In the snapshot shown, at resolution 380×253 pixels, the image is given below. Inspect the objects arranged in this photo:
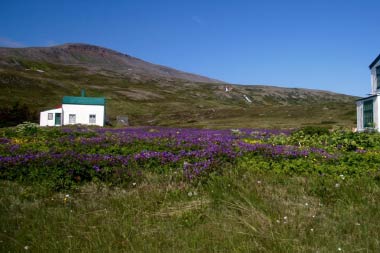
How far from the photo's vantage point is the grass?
4078 millimetres

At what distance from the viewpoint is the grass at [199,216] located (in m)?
4.08

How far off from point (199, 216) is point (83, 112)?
56250 mm

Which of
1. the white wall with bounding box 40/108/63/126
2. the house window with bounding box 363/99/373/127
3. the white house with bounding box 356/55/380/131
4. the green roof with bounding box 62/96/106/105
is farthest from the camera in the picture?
the white wall with bounding box 40/108/63/126

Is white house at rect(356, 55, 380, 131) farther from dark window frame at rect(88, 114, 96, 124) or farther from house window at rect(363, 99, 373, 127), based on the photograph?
dark window frame at rect(88, 114, 96, 124)

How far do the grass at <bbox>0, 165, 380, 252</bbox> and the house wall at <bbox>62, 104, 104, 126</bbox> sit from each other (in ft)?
173

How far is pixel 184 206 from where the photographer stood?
208 inches

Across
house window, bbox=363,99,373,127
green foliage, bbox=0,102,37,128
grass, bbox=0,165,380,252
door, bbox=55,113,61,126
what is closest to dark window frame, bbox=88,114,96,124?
door, bbox=55,113,61,126

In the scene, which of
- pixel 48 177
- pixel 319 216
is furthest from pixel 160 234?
pixel 48 177

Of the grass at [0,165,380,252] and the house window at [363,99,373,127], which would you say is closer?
the grass at [0,165,380,252]

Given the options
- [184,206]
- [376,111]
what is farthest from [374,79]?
[184,206]

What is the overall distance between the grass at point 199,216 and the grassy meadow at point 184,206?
0.02 meters

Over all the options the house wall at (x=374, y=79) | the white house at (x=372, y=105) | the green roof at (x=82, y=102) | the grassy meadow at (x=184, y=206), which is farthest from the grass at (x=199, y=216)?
the green roof at (x=82, y=102)

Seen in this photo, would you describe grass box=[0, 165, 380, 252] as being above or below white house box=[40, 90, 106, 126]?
below

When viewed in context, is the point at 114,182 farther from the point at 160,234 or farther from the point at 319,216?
the point at 319,216
